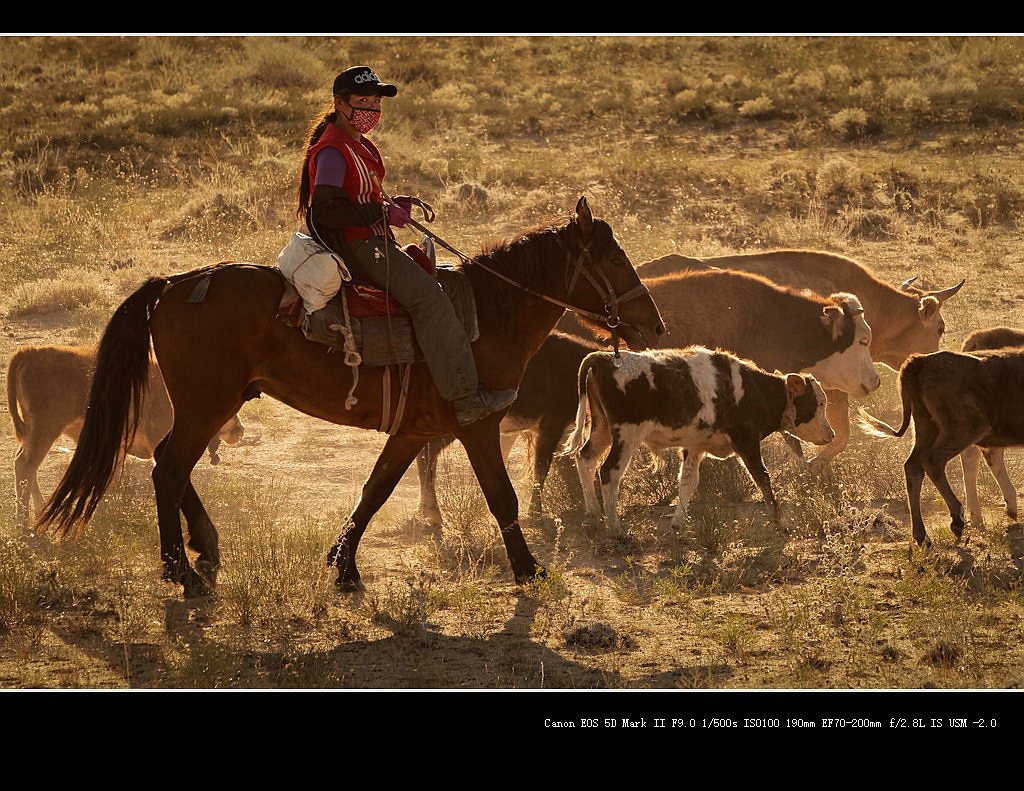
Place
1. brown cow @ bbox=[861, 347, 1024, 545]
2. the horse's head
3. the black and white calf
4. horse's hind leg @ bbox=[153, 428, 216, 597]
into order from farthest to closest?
the black and white calf
brown cow @ bbox=[861, 347, 1024, 545]
the horse's head
horse's hind leg @ bbox=[153, 428, 216, 597]

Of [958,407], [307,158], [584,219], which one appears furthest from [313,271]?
[958,407]

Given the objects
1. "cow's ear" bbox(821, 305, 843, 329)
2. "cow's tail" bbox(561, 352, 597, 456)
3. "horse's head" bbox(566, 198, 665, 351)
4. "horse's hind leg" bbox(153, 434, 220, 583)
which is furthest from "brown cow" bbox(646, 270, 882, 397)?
"horse's hind leg" bbox(153, 434, 220, 583)

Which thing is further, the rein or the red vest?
the rein

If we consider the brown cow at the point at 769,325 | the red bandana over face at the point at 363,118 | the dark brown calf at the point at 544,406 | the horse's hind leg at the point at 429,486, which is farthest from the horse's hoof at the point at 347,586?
the brown cow at the point at 769,325

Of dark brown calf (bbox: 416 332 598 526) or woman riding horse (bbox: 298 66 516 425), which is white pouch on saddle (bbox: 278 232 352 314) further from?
dark brown calf (bbox: 416 332 598 526)

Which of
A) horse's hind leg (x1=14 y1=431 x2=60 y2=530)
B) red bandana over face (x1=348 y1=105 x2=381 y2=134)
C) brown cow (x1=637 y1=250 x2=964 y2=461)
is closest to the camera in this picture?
red bandana over face (x1=348 y1=105 x2=381 y2=134)

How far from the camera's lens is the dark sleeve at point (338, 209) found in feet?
23.0

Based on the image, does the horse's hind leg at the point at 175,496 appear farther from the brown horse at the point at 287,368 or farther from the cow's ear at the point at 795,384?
the cow's ear at the point at 795,384

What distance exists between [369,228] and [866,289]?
7390 millimetres

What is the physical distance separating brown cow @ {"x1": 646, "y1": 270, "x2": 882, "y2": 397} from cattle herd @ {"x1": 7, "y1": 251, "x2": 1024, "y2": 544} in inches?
0.6

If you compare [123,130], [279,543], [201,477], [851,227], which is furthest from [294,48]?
[279,543]

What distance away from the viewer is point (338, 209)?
7.03 metres

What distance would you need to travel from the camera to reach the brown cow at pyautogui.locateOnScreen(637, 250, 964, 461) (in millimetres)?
12633

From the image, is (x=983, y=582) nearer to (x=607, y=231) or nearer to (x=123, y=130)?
(x=607, y=231)
